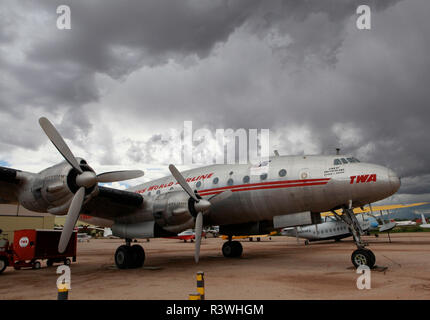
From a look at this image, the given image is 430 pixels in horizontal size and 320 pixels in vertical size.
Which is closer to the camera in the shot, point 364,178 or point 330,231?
point 364,178

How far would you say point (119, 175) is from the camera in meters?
10.3

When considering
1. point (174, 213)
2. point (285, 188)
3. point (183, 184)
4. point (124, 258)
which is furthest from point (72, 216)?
point (285, 188)

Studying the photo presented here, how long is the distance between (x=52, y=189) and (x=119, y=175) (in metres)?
2.11

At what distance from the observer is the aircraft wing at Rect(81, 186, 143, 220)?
11.0m

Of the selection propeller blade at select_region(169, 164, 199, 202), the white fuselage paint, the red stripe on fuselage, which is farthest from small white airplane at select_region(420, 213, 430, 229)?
propeller blade at select_region(169, 164, 199, 202)

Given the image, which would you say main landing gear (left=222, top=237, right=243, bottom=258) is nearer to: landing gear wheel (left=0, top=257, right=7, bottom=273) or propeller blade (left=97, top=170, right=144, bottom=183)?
propeller blade (left=97, top=170, right=144, bottom=183)

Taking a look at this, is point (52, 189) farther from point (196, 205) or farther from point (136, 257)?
point (136, 257)

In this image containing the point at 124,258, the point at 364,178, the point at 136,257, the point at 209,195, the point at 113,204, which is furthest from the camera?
the point at 209,195

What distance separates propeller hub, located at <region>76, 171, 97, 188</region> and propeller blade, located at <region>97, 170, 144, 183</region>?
1.51ft

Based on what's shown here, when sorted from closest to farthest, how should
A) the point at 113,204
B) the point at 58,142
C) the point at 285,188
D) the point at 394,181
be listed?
the point at 58,142 < the point at 394,181 < the point at 285,188 < the point at 113,204
